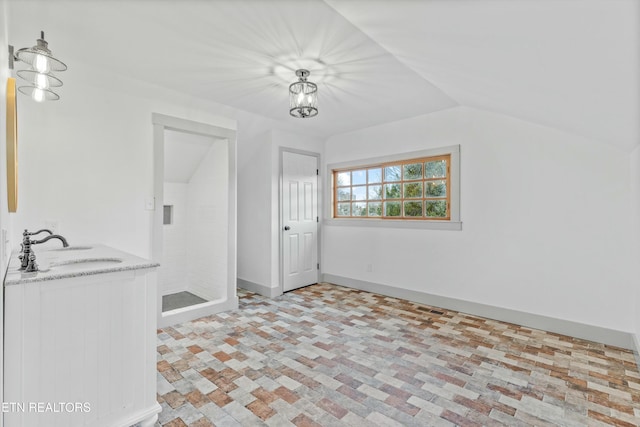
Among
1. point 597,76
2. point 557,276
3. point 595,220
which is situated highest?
point 597,76

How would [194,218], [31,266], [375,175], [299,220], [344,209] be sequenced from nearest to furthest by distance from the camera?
[31,266], [194,218], [375,175], [299,220], [344,209]

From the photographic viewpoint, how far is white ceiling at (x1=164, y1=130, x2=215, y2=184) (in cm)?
381

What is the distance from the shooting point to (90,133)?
109 inches

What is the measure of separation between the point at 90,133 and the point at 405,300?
3973 millimetres

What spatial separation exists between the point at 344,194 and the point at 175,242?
106 inches

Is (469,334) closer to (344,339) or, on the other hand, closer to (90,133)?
(344,339)

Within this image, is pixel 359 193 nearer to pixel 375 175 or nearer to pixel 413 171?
pixel 375 175

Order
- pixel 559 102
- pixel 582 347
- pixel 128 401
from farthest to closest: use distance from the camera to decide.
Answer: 1. pixel 582 347
2. pixel 559 102
3. pixel 128 401

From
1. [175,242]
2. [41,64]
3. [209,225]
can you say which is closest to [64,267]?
[41,64]

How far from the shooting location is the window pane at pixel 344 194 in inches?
194

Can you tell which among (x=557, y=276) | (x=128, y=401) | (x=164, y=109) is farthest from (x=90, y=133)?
(x=557, y=276)

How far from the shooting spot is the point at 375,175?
4.58 m

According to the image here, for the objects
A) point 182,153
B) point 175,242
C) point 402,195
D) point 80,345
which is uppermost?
point 182,153

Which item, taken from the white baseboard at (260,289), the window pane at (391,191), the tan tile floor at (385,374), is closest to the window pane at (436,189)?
the window pane at (391,191)
